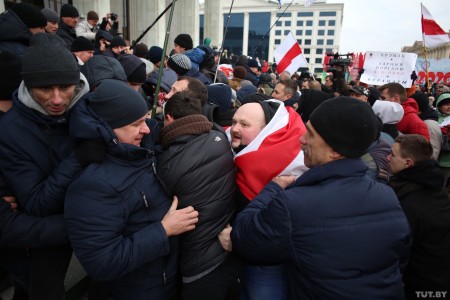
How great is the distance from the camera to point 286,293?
1.92 meters

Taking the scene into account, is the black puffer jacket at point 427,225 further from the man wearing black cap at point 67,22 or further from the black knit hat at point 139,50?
the man wearing black cap at point 67,22

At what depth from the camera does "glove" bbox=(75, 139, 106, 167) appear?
139cm

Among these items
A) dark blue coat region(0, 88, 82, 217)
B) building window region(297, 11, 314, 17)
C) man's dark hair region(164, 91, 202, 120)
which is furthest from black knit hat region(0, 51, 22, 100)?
building window region(297, 11, 314, 17)

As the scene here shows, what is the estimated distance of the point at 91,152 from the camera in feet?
4.57

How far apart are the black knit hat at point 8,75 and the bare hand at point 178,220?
1161mm

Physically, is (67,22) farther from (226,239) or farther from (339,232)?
(339,232)

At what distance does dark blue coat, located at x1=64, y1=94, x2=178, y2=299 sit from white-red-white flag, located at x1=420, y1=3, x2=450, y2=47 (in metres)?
7.38

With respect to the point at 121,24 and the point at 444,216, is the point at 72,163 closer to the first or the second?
the point at 444,216

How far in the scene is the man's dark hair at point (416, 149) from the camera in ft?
7.63

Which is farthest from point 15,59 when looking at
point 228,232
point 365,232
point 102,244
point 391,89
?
point 391,89

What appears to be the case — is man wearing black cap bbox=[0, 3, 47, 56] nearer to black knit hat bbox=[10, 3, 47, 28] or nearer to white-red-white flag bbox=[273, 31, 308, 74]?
black knit hat bbox=[10, 3, 47, 28]

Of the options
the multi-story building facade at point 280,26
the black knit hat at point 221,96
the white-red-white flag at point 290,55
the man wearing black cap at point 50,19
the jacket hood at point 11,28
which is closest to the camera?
the jacket hood at point 11,28

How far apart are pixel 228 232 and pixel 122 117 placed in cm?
86
